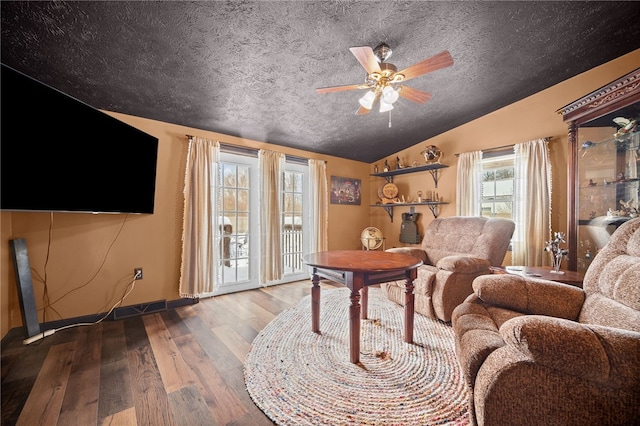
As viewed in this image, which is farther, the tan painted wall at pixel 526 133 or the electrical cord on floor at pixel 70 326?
the tan painted wall at pixel 526 133

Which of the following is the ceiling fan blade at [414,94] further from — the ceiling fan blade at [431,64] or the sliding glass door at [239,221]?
the sliding glass door at [239,221]

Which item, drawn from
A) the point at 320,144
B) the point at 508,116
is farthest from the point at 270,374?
the point at 508,116

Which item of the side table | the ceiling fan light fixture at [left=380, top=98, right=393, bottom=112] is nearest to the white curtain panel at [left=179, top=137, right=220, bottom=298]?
the ceiling fan light fixture at [left=380, top=98, right=393, bottom=112]

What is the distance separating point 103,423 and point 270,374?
0.85 m

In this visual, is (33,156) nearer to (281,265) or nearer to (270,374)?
(270,374)

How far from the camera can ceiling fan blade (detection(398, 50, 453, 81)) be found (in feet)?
4.81

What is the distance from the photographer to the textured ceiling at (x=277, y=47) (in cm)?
156

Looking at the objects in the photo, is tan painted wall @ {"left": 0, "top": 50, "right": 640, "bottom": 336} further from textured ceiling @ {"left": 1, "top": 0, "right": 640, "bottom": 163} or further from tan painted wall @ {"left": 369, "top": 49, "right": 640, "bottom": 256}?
textured ceiling @ {"left": 1, "top": 0, "right": 640, "bottom": 163}

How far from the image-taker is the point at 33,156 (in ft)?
5.02

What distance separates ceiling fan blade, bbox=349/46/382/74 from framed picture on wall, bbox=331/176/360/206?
2.69 metres

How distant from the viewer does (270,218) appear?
11.3ft

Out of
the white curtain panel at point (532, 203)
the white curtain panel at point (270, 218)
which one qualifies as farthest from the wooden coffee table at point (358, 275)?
the white curtain panel at point (532, 203)

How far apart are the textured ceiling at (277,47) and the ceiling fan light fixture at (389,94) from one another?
1.44ft

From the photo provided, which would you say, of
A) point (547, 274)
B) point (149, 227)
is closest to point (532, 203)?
point (547, 274)
